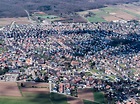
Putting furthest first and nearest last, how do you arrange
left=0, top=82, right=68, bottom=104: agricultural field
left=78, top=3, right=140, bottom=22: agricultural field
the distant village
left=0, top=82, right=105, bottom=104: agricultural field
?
left=78, top=3, right=140, bottom=22: agricultural field
the distant village
left=0, top=82, right=105, bottom=104: agricultural field
left=0, top=82, right=68, bottom=104: agricultural field

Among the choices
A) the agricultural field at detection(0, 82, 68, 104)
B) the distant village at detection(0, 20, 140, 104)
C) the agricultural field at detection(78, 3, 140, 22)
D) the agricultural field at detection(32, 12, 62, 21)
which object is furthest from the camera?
the agricultural field at detection(78, 3, 140, 22)

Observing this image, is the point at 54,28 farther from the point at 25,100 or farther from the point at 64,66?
the point at 25,100

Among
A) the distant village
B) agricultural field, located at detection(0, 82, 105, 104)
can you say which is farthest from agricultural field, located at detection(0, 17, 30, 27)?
agricultural field, located at detection(0, 82, 105, 104)

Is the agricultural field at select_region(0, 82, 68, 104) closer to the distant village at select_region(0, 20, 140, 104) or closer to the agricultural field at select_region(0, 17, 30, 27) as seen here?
the distant village at select_region(0, 20, 140, 104)

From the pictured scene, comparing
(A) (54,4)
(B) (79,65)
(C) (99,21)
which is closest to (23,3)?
(A) (54,4)

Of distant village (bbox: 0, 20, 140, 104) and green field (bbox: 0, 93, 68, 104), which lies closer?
green field (bbox: 0, 93, 68, 104)

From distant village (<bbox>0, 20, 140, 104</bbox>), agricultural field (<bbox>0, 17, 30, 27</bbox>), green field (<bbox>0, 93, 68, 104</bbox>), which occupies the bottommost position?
green field (<bbox>0, 93, 68, 104</bbox>)

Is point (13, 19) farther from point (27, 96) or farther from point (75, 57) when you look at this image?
point (27, 96)
